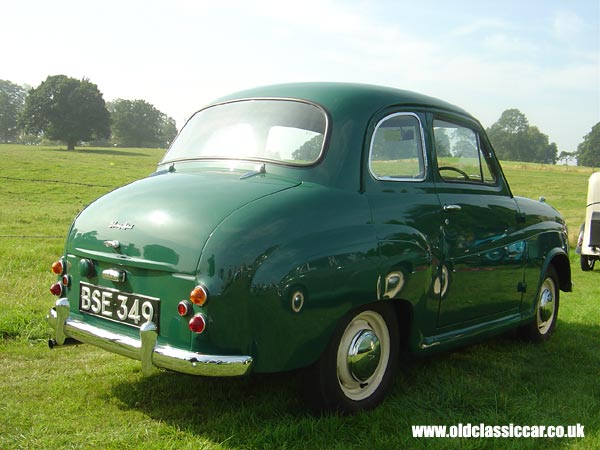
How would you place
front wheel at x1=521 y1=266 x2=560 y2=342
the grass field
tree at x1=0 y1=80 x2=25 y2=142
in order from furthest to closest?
tree at x1=0 y1=80 x2=25 y2=142, front wheel at x1=521 y1=266 x2=560 y2=342, the grass field

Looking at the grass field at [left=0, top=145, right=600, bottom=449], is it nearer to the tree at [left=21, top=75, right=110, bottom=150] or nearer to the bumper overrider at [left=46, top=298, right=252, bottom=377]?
the bumper overrider at [left=46, top=298, right=252, bottom=377]

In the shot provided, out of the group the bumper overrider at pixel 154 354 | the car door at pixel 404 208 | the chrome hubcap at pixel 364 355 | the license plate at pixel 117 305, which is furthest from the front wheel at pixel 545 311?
the license plate at pixel 117 305

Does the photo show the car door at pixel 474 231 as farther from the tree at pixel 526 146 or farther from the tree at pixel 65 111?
the tree at pixel 526 146

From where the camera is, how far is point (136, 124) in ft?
276

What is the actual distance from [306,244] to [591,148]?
91.2 metres

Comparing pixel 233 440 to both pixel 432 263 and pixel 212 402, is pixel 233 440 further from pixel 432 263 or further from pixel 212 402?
pixel 432 263

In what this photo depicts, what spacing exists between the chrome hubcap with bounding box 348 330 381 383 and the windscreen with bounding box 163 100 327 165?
111 centimetres

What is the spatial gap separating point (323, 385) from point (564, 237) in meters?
3.67

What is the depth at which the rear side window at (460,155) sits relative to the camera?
16.0 ft

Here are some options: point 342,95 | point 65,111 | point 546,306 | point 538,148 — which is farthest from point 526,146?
point 342,95

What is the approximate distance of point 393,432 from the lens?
147 inches

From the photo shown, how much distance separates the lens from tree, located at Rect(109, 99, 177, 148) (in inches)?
3280

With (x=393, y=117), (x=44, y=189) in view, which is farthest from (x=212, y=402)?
(x=44, y=189)

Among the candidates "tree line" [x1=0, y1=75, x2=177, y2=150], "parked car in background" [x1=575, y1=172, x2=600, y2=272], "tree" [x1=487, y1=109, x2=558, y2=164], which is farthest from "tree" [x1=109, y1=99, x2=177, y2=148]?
"parked car in background" [x1=575, y1=172, x2=600, y2=272]
